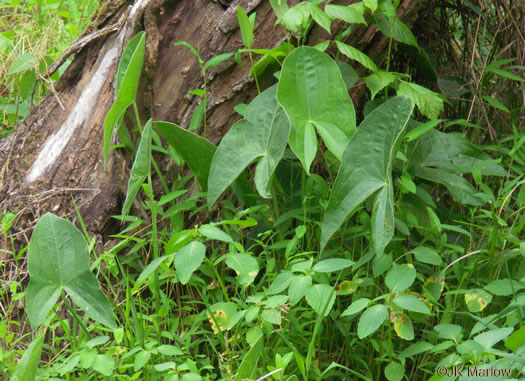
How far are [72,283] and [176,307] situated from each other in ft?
1.25

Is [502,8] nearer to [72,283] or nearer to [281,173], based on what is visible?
[281,173]

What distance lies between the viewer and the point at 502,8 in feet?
7.64

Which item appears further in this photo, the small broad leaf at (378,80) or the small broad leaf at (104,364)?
the small broad leaf at (378,80)

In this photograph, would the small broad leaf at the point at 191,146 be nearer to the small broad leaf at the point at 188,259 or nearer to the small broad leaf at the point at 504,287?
the small broad leaf at the point at 188,259

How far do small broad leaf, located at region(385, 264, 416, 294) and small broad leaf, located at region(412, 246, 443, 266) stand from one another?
8 centimetres

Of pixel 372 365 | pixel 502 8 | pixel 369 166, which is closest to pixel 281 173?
pixel 369 166

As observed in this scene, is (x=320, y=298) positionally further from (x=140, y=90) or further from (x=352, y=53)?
(x=140, y=90)

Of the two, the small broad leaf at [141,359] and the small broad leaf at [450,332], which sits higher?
the small broad leaf at [141,359]

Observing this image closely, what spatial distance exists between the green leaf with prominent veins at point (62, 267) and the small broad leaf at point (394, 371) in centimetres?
64

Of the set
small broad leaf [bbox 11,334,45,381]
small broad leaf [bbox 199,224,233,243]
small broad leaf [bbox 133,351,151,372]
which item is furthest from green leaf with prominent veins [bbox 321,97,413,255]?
small broad leaf [bbox 11,334,45,381]

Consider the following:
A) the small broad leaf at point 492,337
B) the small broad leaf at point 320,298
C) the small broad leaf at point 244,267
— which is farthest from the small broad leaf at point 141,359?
the small broad leaf at point 492,337

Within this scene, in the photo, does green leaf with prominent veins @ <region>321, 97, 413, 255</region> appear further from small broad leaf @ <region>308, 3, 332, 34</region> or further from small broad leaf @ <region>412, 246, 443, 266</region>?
small broad leaf @ <region>308, 3, 332, 34</region>

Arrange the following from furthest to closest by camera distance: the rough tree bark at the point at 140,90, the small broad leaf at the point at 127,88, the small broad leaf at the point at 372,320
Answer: the rough tree bark at the point at 140,90, the small broad leaf at the point at 127,88, the small broad leaf at the point at 372,320

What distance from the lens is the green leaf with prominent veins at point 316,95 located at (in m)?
1.62
